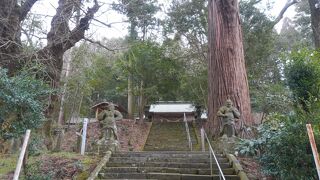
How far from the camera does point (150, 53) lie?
18266 mm

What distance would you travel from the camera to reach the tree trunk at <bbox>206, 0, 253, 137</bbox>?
9773 millimetres

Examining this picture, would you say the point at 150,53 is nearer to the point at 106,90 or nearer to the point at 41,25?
the point at 106,90

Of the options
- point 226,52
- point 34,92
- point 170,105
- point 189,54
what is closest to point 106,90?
point 170,105

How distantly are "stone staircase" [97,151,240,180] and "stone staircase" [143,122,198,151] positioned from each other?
241 inches

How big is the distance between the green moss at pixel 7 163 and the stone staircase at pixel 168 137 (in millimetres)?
6471

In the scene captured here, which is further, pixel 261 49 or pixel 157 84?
pixel 157 84

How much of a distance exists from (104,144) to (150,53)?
35.2 ft

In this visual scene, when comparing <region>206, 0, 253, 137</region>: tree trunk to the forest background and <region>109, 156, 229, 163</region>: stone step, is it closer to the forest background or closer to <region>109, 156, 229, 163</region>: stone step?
the forest background

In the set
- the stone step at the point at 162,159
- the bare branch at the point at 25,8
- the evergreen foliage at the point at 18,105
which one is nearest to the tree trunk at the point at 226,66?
the stone step at the point at 162,159

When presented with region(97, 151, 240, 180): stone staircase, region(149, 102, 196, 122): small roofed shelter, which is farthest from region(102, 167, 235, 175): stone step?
region(149, 102, 196, 122): small roofed shelter

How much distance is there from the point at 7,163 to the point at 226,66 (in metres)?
6.60

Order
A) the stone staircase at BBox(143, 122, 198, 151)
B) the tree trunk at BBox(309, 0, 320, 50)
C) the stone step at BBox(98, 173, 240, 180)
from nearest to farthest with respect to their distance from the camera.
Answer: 1. the stone step at BBox(98, 173, 240, 180)
2. the tree trunk at BBox(309, 0, 320, 50)
3. the stone staircase at BBox(143, 122, 198, 151)

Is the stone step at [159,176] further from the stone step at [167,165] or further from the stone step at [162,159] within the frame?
the stone step at [162,159]

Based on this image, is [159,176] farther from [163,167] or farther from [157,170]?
[163,167]
